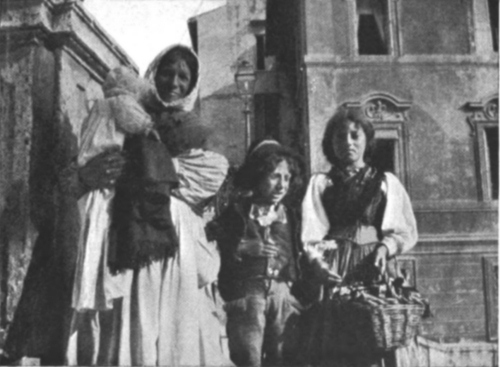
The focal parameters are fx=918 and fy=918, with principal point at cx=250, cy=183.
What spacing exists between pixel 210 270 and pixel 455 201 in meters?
0.97

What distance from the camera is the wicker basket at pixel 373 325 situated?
3283 millimetres

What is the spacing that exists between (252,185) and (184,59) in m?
0.55

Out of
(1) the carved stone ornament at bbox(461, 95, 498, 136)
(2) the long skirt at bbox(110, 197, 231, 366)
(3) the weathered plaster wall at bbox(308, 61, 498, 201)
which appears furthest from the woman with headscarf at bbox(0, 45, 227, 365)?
(1) the carved stone ornament at bbox(461, 95, 498, 136)

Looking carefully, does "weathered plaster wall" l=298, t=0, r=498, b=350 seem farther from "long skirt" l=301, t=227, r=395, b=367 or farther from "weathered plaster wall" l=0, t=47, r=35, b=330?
"weathered plaster wall" l=0, t=47, r=35, b=330

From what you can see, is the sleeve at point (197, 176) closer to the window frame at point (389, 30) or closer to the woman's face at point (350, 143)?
the woman's face at point (350, 143)

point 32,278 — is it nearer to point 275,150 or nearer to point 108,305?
point 108,305

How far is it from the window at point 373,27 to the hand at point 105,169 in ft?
3.35

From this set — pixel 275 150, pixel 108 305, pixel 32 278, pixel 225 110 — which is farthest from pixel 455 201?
pixel 32 278

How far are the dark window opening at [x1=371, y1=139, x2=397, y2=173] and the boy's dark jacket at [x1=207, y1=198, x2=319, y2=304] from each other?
1.22ft

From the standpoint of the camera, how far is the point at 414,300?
337cm

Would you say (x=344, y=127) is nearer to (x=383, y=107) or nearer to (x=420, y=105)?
(x=383, y=107)

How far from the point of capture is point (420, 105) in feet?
11.6

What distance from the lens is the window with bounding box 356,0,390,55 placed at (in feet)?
11.6

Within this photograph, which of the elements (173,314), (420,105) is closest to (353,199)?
(420,105)
